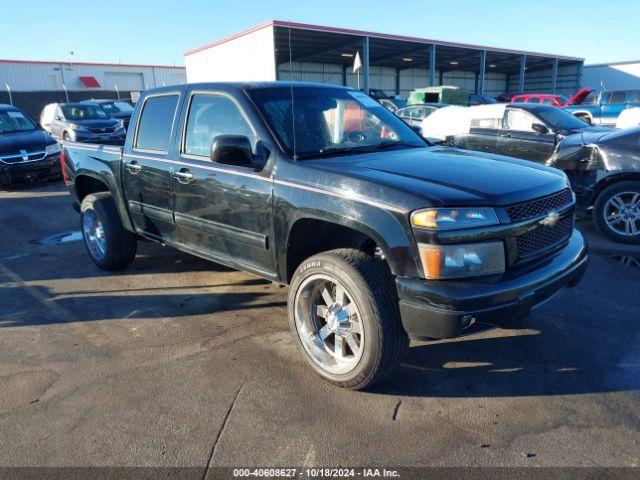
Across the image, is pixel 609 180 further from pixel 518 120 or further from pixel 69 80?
pixel 69 80

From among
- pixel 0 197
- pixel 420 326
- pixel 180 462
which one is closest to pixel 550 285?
pixel 420 326

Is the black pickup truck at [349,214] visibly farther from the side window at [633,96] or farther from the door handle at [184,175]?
the side window at [633,96]

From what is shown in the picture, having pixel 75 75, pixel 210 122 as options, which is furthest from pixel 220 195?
pixel 75 75

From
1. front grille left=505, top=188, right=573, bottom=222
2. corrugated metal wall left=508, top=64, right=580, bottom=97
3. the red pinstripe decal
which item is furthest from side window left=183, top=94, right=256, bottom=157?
corrugated metal wall left=508, top=64, right=580, bottom=97

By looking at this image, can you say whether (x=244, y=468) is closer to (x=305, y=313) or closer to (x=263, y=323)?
(x=305, y=313)

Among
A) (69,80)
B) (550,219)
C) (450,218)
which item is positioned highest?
(69,80)

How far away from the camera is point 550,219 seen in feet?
9.89

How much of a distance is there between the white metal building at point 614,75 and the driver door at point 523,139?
3624 centimetres

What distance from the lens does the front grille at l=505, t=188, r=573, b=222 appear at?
2.78 meters

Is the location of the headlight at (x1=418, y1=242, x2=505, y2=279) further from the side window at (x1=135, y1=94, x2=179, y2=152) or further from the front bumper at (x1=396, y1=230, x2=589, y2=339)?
the side window at (x1=135, y1=94, x2=179, y2=152)

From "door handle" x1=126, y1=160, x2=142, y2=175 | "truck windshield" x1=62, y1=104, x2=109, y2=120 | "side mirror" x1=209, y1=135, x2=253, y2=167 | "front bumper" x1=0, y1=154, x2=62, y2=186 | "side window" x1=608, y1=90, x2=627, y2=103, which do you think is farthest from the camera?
"side window" x1=608, y1=90, x2=627, y2=103

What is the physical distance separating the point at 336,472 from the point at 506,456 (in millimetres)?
853

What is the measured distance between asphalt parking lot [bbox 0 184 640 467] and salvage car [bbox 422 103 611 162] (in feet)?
13.8

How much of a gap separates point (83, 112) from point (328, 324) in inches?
667
